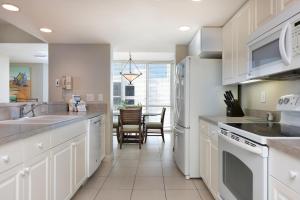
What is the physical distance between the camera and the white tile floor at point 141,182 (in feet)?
8.97

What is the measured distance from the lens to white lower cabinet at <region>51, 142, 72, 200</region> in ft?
6.52

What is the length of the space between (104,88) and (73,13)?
5.65ft

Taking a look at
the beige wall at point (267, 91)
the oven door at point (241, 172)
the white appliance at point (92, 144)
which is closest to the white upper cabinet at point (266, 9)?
the beige wall at point (267, 91)

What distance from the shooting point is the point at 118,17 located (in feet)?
9.74

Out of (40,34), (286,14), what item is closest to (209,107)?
(286,14)

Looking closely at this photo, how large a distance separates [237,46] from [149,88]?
5.51m

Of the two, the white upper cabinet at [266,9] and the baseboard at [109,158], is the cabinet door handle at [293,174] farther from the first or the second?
the baseboard at [109,158]

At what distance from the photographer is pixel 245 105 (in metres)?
3.17

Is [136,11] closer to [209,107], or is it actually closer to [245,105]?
[209,107]

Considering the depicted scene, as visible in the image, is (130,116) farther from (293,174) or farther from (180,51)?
(293,174)

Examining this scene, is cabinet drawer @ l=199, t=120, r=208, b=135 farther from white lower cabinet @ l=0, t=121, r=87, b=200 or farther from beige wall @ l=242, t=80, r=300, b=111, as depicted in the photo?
white lower cabinet @ l=0, t=121, r=87, b=200

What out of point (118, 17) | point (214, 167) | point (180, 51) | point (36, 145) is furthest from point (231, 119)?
point (180, 51)

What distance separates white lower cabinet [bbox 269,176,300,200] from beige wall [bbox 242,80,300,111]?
1092 millimetres

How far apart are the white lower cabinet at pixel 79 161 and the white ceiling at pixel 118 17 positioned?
4.71 feet
